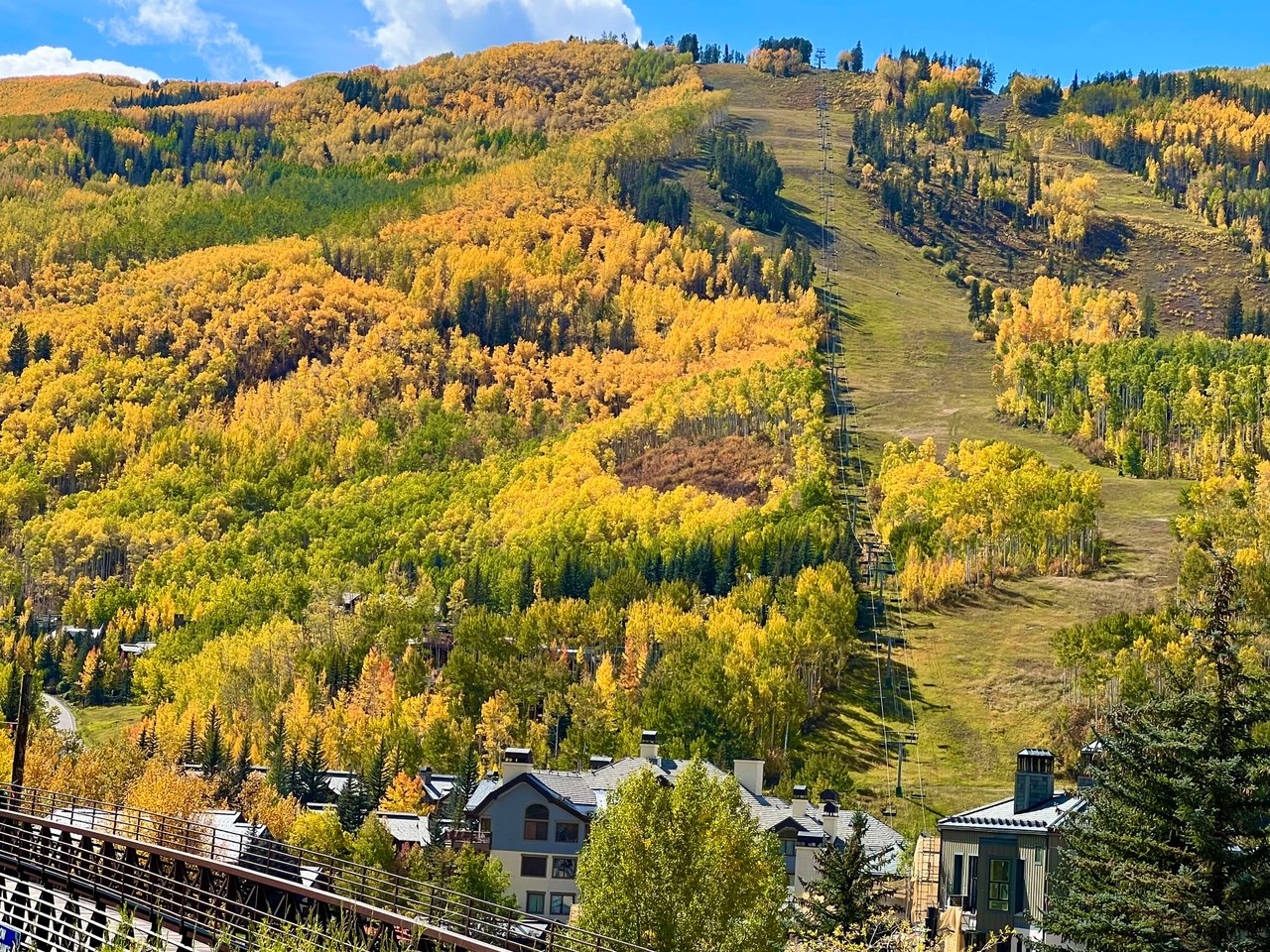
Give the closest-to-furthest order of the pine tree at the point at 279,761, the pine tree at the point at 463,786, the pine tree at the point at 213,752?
the pine tree at the point at 463,786 → the pine tree at the point at 279,761 → the pine tree at the point at 213,752

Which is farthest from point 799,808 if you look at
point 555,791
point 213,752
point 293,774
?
point 213,752

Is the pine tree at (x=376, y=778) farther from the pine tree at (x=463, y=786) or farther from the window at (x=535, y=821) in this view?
the window at (x=535, y=821)

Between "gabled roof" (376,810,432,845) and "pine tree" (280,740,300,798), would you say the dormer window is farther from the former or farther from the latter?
"pine tree" (280,740,300,798)

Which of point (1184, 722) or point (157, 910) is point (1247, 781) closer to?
point (1184, 722)

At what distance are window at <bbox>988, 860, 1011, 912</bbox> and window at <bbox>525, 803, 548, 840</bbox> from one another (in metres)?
33.4

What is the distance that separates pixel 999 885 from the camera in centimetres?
7362

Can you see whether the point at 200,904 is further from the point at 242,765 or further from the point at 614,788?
the point at 242,765

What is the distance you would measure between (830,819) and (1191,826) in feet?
199

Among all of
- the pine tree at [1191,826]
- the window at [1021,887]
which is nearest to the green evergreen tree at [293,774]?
the window at [1021,887]

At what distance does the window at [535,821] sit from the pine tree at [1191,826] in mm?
49840

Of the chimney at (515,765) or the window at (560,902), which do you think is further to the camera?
the chimney at (515,765)

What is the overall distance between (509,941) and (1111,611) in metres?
157

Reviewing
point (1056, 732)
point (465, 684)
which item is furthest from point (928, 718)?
point (465, 684)

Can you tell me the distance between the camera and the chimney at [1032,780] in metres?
76.4
